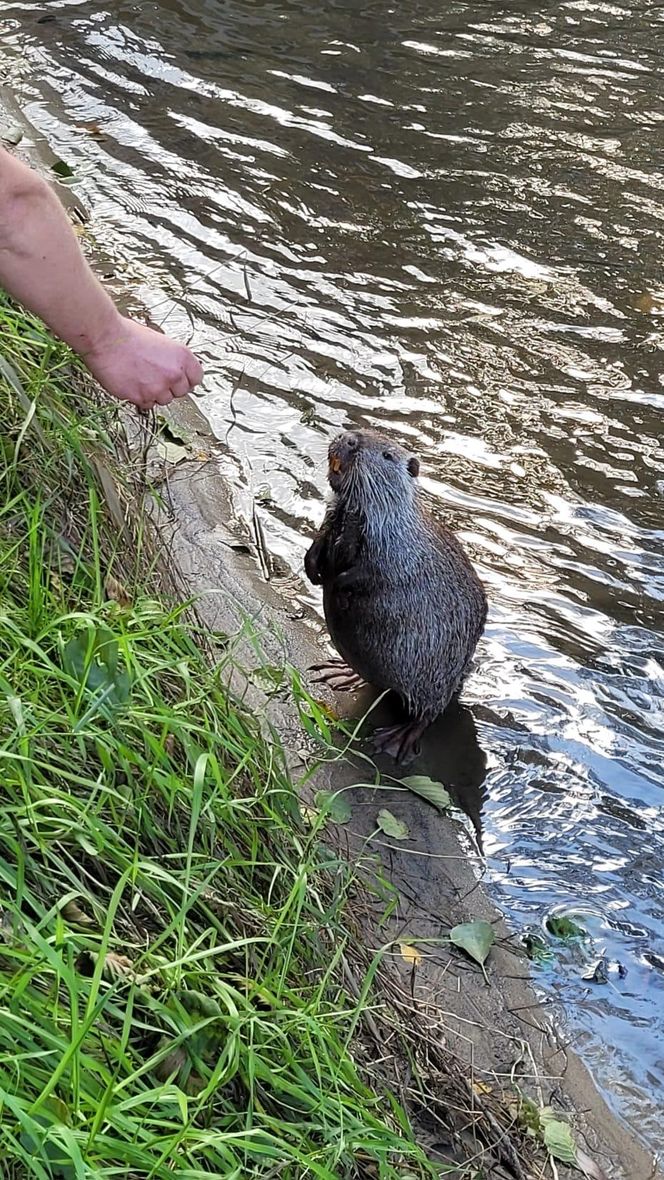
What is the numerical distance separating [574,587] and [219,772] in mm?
2500

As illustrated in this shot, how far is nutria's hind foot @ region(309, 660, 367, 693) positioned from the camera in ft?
13.9

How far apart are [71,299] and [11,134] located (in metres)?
5.44

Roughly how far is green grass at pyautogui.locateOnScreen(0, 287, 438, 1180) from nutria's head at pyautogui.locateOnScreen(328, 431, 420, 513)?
4.04 feet

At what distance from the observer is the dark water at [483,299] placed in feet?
12.7

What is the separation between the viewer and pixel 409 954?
3.05 m

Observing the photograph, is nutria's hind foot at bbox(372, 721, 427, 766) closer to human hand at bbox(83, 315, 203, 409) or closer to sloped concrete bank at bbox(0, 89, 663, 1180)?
sloped concrete bank at bbox(0, 89, 663, 1180)

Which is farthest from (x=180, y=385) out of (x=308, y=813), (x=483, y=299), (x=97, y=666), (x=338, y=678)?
(x=483, y=299)

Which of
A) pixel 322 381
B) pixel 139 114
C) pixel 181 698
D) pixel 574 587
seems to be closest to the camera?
pixel 181 698

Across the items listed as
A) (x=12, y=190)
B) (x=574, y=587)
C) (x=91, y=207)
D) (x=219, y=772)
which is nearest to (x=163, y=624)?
(x=219, y=772)

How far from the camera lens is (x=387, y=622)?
3975mm

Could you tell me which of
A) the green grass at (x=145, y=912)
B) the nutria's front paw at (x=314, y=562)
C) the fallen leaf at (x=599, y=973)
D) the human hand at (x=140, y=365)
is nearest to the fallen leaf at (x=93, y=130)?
the nutria's front paw at (x=314, y=562)

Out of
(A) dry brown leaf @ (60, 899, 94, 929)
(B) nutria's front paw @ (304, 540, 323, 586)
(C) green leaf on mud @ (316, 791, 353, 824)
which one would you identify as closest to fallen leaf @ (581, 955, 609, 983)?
(C) green leaf on mud @ (316, 791, 353, 824)

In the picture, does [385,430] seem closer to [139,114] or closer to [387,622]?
[387,622]

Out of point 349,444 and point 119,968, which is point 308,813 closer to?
point 119,968
